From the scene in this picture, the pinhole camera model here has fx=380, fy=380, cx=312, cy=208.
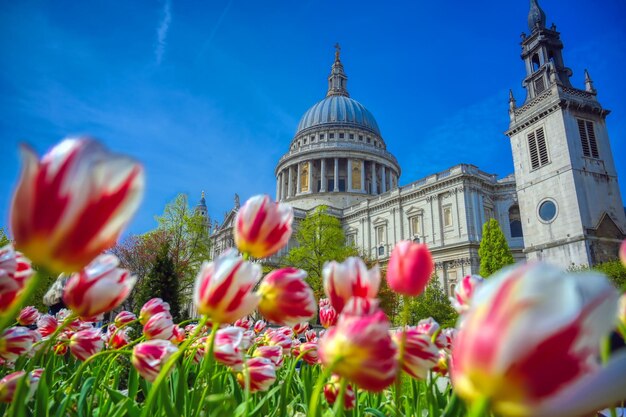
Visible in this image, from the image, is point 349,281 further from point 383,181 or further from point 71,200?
point 383,181

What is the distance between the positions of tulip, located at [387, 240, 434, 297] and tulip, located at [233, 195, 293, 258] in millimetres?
410

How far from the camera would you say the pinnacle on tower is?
72625 millimetres

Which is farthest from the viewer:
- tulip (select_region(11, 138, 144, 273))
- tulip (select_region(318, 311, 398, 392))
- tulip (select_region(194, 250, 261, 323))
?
tulip (select_region(194, 250, 261, 323))

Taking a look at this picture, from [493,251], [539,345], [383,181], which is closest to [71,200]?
[539,345]

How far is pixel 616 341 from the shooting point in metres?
2.22

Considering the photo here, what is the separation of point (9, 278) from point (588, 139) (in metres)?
31.3

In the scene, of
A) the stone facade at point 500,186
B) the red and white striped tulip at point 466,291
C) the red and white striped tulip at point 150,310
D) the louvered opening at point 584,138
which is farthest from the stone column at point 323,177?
the red and white striped tulip at point 466,291

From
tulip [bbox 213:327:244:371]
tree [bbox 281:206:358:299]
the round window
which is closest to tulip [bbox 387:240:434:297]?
tulip [bbox 213:327:244:371]

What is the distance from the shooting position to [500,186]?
37469 millimetres

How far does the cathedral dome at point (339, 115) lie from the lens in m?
62.5

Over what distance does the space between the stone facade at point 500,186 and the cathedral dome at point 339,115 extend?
0.81 ft

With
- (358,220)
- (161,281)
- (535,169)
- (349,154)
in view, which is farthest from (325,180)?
(161,281)

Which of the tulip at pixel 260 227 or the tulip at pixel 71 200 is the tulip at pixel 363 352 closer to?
the tulip at pixel 260 227

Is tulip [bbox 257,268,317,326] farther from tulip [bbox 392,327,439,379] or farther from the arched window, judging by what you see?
the arched window
